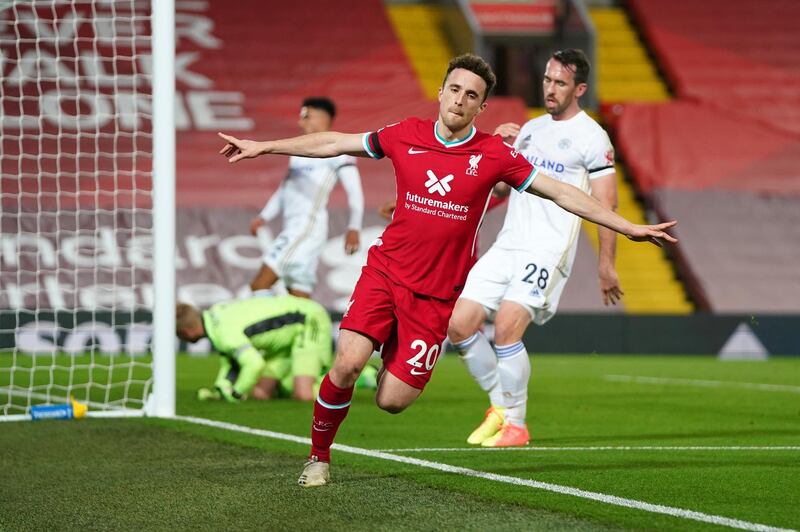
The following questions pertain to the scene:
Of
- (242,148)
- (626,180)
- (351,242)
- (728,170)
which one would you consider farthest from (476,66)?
(626,180)

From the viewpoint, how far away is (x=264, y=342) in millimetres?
9633

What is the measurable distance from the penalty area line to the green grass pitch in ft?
0.21

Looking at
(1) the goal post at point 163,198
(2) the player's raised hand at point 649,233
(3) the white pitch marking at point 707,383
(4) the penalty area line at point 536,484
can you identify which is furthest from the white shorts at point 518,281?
(3) the white pitch marking at point 707,383

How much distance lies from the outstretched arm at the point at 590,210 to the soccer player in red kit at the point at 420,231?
0.04 ft

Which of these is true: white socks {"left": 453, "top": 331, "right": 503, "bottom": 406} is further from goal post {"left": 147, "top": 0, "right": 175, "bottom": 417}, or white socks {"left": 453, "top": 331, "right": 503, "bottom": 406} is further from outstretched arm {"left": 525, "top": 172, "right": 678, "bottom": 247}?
goal post {"left": 147, "top": 0, "right": 175, "bottom": 417}

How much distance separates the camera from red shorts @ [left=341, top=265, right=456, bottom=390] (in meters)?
5.36

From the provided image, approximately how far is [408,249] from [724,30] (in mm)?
18354

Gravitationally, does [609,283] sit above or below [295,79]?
above

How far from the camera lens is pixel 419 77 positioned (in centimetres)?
2122

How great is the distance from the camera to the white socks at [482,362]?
7199 mm

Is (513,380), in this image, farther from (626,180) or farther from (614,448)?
(626,180)

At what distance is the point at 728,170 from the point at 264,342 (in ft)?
36.2

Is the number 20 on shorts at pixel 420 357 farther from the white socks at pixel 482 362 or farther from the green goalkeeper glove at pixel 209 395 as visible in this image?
the green goalkeeper glove at pixel 209 395

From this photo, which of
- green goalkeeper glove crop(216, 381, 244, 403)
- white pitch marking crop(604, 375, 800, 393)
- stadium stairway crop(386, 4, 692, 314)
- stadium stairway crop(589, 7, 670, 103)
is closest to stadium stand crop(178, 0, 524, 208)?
stadium stairway crop(386, 4, 692, 314)
